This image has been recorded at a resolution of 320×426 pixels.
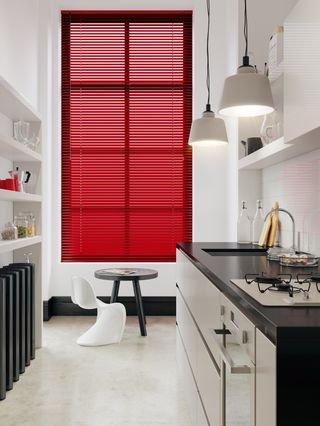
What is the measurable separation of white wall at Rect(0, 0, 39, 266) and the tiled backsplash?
82.8 inches

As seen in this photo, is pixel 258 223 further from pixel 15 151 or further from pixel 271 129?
pixel 15 151

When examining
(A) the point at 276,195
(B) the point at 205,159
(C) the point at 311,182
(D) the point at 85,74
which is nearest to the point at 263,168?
(A) the point at 276,195

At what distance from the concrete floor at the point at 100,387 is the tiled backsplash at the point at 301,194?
1.25m

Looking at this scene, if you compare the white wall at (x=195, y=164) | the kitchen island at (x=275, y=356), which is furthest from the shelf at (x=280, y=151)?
the white wall at (x=195, y=164)

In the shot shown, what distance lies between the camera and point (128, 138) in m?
5.74

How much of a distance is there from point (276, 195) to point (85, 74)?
306 centimetres

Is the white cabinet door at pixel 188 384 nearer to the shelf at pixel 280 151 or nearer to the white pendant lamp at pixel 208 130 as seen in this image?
the shelf at pixel 280 151

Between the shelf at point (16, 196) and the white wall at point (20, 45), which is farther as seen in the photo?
the white wall at point (20, 45)

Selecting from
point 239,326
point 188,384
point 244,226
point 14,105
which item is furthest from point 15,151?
point 239,326

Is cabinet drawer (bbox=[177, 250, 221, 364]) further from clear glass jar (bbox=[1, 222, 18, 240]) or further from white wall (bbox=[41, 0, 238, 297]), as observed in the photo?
white wall (bbox=[41, 0, 238, 297])

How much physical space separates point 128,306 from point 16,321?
2220mm

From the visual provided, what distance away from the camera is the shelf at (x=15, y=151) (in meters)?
3.17

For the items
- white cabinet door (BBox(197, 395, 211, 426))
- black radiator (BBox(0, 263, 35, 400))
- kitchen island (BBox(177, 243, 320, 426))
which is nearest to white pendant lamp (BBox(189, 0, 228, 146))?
black radiator (BBox(0, 263, 35, 400))

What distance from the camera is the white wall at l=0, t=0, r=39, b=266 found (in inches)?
151
